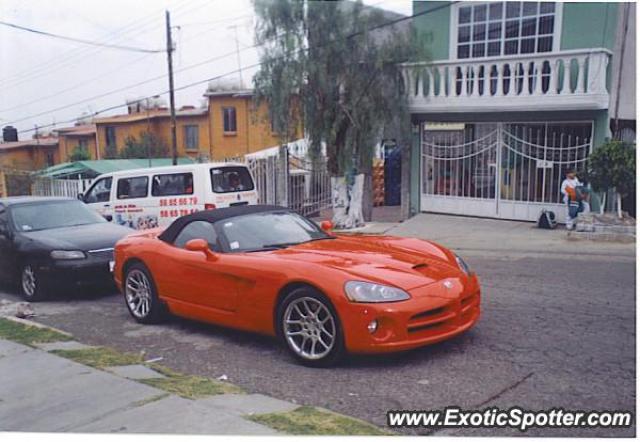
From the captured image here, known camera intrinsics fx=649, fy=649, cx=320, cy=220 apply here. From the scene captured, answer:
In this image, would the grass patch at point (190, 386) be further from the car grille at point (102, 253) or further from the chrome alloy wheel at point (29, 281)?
the chrome alloy wheel at point (29, 281)

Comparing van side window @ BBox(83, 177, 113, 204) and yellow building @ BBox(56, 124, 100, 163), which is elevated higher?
yellow building @ BBox(56, 124, 100, 163)

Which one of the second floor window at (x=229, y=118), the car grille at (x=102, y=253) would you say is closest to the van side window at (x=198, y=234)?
the second floor window at (x=229, y=118)

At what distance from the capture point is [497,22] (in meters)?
6.31

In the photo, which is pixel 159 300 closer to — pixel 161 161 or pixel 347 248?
pixel 161 161

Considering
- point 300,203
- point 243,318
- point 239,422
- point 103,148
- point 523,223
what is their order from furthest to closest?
point 523,223
point 300,203
point 103,148
point 243,318
point 239,422

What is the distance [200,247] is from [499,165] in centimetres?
472

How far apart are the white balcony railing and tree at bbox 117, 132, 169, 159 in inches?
89.9

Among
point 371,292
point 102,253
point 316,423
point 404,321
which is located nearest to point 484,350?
point 404,321

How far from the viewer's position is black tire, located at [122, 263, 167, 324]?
5797 mm

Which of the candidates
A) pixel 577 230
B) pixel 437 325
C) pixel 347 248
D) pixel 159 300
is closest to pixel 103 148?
pixel 159 300

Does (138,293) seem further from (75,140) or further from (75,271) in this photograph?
(75,140)

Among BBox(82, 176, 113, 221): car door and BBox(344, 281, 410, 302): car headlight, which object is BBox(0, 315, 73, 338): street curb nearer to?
BBox(82, 176, 113, 221): car door

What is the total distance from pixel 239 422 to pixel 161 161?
2.92 metres

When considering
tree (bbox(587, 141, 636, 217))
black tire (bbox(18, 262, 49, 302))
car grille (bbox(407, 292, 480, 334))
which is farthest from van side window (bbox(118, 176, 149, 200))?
tree (bbox(587, 141, 636, 217))
